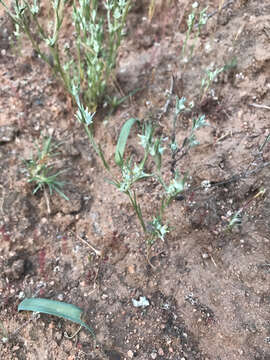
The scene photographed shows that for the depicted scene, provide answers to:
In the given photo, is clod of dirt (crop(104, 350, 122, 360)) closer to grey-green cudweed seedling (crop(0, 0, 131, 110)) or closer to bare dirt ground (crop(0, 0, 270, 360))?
bare dirt ground (crop(0, 0, 270, 360))

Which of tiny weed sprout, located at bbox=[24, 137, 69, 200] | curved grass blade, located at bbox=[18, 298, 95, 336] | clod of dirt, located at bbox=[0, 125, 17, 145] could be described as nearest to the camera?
curved grass blade, located at bbox=[18, 298, 95, 336]

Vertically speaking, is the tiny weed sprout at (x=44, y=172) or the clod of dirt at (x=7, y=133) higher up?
the clod of dirt at (x=7, y=133)

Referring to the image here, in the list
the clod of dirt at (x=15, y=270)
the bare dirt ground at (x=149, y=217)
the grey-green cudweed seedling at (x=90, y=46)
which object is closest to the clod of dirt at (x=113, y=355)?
the bare dirt ground at (x=149, y=217)

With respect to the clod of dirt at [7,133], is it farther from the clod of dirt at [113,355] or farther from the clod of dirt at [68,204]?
the clod of dirt at [113,355]

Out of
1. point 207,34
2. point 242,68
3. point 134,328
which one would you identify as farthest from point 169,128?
point 134,328

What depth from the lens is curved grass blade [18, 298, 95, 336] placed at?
1.45m

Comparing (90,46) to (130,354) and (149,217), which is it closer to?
(149,217)

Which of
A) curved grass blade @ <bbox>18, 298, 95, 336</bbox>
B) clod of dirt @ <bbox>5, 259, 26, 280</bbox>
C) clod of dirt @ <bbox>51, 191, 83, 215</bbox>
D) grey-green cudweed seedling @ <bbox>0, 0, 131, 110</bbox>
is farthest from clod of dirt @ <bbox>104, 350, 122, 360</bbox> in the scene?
grey-green cudweed seedling @ <bbox>0, 0, 131, 110</bbox>

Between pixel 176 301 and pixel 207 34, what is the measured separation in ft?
5.38

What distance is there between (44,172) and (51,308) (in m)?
0.73

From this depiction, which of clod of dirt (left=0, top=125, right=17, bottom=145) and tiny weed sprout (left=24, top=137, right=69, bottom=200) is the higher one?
clod of dirt (left=0, top=125, right=17, bottom=145)

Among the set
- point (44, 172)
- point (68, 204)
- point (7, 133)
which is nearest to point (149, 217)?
point (68, 204)

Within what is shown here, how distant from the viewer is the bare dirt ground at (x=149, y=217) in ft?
5.06

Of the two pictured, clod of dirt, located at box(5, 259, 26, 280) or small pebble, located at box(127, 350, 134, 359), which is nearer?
small pebble, located at box(127, 350, 134, 359)
